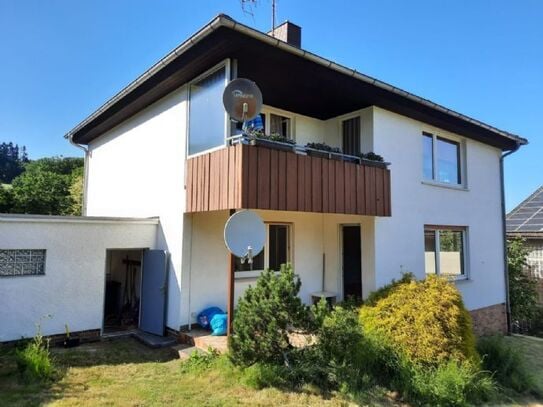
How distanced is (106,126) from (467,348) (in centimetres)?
1274

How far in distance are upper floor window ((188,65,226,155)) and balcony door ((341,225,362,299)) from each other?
16.9 feet

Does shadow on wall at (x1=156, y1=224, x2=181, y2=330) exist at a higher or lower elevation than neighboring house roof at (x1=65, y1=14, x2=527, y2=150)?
lower

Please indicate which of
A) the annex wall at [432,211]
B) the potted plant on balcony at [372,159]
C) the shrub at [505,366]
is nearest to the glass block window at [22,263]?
the potted plant on balcony at [372,159]

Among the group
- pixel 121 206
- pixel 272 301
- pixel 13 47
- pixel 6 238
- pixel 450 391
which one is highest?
pixel 13 47

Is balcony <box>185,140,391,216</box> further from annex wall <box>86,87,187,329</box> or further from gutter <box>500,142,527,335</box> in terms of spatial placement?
gutter <box>500,142,527,335</box>

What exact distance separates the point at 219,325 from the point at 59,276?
390 centimetres

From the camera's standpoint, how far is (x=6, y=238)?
8.02 metres

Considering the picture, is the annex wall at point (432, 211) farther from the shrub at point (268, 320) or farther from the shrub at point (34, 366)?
the shrub at point (34, 366)

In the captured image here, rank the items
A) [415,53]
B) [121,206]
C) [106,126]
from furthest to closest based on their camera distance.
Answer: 1. [415,53]
2. [106,126]
3. [121,206]

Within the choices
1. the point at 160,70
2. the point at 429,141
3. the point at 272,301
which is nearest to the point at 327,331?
the point at 272,301

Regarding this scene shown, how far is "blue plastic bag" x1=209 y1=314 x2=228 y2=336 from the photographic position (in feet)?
27.3

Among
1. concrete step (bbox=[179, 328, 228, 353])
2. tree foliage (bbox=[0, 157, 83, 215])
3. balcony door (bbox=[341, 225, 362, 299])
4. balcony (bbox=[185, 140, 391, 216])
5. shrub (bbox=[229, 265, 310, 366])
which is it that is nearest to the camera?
shrub (bbox=[229, 265, 310, 366])

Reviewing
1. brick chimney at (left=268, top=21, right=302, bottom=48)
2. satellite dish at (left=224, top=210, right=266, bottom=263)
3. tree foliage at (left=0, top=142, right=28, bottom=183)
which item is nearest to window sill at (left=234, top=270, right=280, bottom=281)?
satellite dish at (left=224, top=210, right=266, bottom=263)

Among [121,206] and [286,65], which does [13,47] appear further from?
[286,65]
